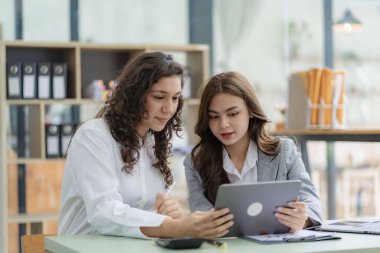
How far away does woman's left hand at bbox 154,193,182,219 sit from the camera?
2.84 metres

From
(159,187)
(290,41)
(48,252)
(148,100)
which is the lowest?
(48,252)

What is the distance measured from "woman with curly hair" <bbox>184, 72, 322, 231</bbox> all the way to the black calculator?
2.49 feet

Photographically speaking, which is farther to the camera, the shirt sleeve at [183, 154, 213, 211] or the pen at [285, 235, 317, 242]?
the shirt sleeve at [183, 154, 213, 211]

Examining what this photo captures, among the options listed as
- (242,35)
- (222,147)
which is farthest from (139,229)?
(242,35)

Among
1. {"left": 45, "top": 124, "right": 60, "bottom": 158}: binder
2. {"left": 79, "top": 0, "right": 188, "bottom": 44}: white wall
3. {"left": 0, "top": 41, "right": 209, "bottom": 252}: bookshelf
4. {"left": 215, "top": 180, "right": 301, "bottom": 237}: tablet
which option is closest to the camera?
{"left": 215, "top": 180, "right": 301, "bottom": 237}: tablet

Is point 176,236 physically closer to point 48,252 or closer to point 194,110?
point 48,252

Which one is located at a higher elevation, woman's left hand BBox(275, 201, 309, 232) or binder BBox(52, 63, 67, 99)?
binder BBox(52, 63, 67, 99)

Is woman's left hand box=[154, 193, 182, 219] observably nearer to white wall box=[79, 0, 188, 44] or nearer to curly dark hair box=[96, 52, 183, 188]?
curly dark hair box=[96, 52, 183, 188]

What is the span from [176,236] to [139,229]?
131mm

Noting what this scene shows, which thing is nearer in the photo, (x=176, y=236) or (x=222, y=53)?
(x=176, y=236)

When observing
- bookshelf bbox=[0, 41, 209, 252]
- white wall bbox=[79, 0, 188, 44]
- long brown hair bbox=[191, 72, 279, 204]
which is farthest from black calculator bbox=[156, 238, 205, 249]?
white wall bbox=[79, 0, 188, 44]

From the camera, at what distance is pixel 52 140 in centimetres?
573

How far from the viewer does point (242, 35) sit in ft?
26.0

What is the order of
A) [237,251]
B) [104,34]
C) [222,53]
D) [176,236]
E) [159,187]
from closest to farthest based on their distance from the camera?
[237,251], [176,236], [159,187], [104,34], [222,53]
